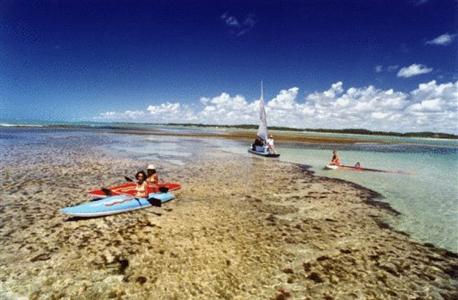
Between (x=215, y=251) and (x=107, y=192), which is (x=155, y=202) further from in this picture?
(x=215, y=251)

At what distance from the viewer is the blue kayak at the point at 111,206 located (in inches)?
446

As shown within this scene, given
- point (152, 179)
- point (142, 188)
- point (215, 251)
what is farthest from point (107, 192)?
point (215, 251)

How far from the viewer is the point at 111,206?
12039mm

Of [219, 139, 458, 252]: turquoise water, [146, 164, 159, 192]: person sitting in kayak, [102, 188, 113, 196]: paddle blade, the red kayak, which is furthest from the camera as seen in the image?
[146, 164, 159, 192]: person sitting in kayak

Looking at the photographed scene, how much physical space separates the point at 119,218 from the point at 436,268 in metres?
11.6

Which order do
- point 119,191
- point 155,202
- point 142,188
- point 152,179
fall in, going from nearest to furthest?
point 155,202 → point 142,188 → point 119,191 → point 152,179

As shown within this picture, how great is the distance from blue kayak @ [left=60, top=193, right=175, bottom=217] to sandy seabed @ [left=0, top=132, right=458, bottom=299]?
354 millimetres

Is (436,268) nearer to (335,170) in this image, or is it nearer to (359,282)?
(359,282)

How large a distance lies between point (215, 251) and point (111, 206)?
17.2ft

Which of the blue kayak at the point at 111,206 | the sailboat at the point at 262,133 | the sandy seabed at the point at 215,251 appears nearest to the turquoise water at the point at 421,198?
the sandy seabed at the point at 215,251

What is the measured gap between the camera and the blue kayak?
37.1 feet

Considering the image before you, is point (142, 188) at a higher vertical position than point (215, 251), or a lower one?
higher

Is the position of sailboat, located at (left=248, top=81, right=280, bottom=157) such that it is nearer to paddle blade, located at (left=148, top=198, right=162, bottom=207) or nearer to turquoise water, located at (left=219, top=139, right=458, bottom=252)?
turquoise water, located at (left=219, top=139, right=458, bottom=252)

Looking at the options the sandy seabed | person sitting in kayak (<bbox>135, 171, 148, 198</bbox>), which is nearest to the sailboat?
the sandy seabed
